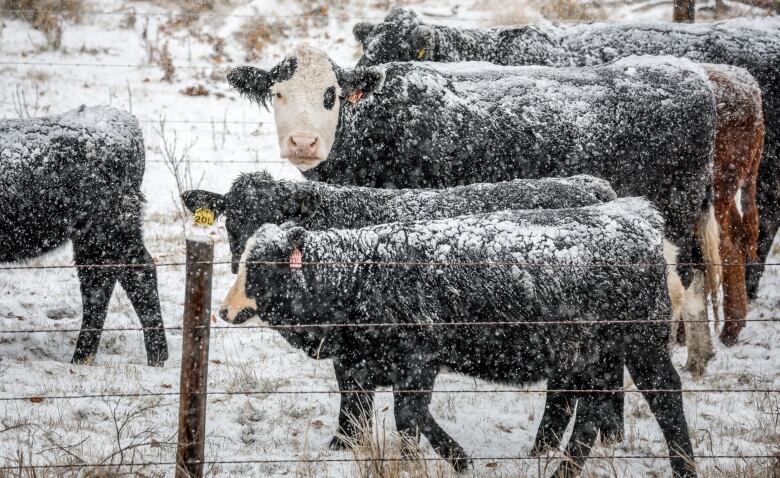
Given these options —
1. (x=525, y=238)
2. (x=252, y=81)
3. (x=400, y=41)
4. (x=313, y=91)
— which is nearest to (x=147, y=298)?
(x=252, y=81)

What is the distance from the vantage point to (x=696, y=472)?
160 inches

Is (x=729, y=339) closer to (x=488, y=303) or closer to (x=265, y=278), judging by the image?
(x=488, y=303)

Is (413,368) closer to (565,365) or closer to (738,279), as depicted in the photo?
(565,365)

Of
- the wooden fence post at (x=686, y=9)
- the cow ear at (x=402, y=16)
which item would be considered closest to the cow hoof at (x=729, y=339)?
the cow ear at (x=402, y=16)

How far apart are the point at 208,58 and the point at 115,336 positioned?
26.5 feet

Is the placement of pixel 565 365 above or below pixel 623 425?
above

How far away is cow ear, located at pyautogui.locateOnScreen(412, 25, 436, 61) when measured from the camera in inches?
302

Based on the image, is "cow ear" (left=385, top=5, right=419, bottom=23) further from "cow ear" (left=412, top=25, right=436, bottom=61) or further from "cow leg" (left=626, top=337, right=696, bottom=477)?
"cow leg" (left=626, top=337, right=696, bottom=477)

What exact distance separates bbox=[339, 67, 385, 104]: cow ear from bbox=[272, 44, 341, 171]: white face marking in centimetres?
8

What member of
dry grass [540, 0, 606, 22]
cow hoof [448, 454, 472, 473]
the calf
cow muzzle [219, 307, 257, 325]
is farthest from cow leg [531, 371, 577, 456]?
dry grass [540, 0, 606, 22]

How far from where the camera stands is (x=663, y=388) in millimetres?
4422

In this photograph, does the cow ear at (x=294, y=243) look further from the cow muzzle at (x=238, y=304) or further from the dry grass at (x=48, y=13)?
the dry grass at (x=48, y=13)

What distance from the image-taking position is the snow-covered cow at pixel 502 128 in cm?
635

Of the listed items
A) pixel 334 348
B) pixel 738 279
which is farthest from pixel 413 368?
pixel 738 279
